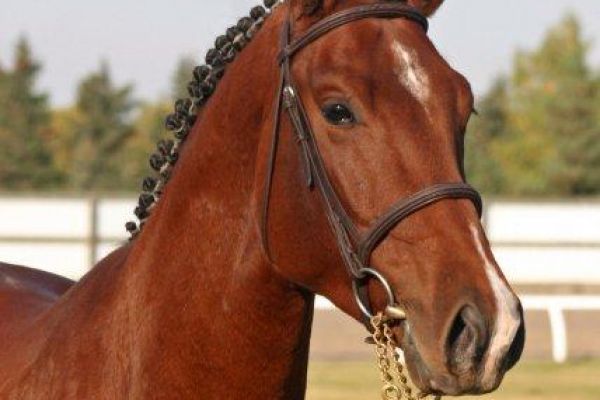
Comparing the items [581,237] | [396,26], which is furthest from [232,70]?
[581,237]

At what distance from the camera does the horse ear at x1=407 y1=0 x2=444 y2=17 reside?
381 centimetres

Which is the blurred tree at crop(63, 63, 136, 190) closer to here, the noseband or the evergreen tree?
the evergreen tree

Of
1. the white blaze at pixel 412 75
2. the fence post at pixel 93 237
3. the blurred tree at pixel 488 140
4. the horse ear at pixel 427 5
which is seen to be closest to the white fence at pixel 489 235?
the fence post at pixel 93 237

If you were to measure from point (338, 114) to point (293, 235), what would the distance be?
34 centimetres

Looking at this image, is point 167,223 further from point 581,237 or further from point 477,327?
point 581,237

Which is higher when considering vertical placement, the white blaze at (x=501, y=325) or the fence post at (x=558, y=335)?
the fence post at (x=558, y=335)

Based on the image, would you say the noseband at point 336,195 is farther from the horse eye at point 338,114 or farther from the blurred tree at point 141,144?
the blurred tree at point 141,144

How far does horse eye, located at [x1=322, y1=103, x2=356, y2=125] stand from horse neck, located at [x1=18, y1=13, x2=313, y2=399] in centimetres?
26

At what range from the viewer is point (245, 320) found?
3781mm

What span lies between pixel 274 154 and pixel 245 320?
45cm

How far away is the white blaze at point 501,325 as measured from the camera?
313cm

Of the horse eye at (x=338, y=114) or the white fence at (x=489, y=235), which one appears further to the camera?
the white fence at (x=489, y=235)

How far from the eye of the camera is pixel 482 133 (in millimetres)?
71625

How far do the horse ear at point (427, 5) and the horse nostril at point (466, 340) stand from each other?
0.97m
